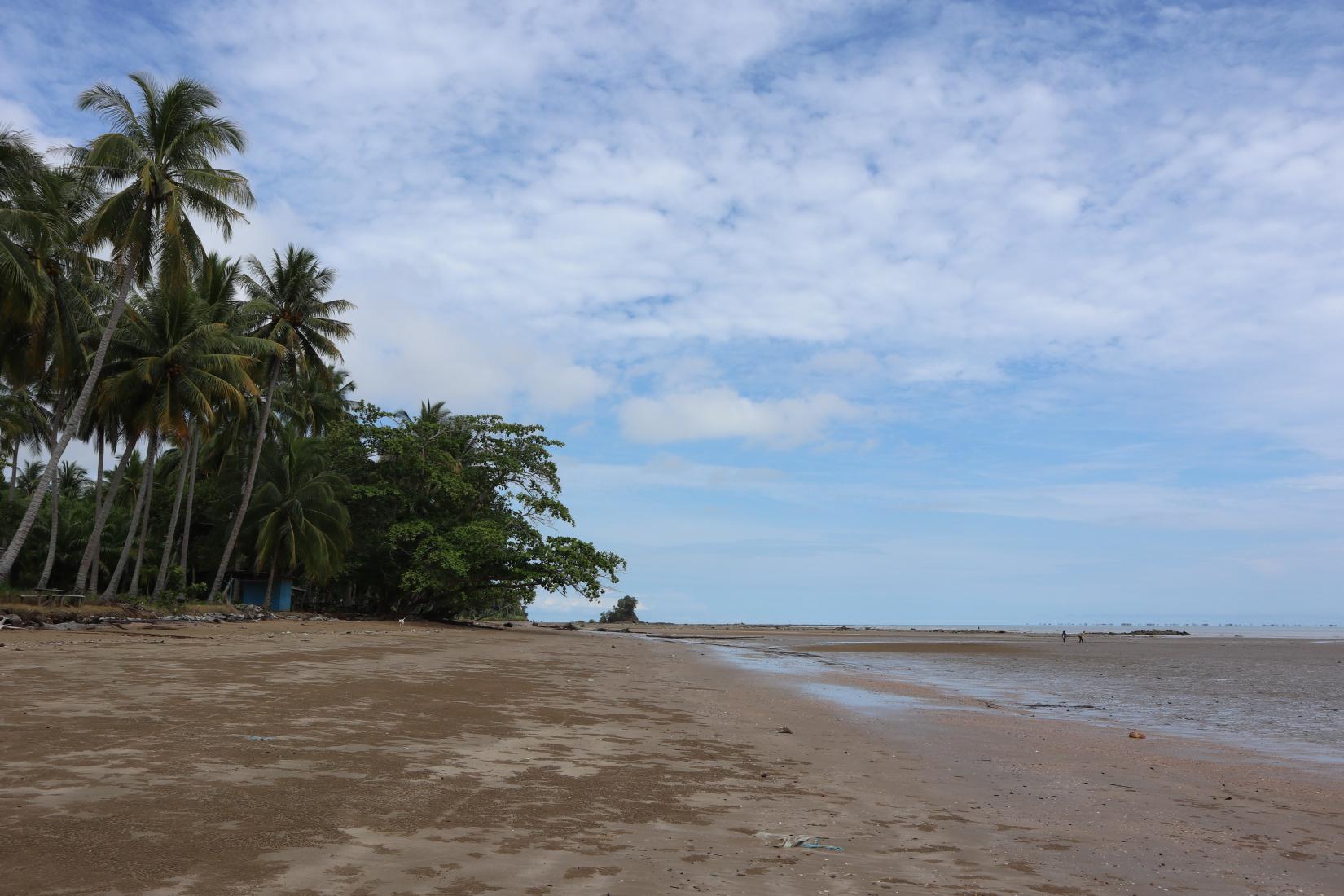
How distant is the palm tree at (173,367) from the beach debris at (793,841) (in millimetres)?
25612

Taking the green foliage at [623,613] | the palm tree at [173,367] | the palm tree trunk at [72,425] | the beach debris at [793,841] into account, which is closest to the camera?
the beach debris at [793,841]

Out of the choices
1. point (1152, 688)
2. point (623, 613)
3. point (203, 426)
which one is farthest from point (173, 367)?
point (623, 613)

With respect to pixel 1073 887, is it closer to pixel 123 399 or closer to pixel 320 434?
pixel 123 399

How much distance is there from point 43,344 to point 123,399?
14.5 ft

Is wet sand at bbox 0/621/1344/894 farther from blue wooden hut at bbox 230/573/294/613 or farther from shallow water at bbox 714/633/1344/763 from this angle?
blue wooden hut at bbox 230/573/294/613

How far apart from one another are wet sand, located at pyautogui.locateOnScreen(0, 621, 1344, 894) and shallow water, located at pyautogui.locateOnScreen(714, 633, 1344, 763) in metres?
2.14

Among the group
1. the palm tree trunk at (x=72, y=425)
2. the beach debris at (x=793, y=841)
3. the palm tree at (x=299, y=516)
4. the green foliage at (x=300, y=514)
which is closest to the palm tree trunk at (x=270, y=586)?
the palm tree at (x=299, y=516)

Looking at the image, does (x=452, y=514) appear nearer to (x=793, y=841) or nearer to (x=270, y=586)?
(x=270, y=586)

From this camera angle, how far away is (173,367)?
26547 millimetres

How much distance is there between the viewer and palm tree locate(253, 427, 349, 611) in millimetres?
33562

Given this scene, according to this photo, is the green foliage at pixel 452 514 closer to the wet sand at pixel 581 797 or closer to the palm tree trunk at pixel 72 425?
the palm tree trunk at pixel 72 425

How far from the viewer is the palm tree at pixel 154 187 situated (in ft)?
74.2

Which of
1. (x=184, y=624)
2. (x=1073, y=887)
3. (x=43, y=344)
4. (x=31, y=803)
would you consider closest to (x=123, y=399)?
(x=43, y=344)

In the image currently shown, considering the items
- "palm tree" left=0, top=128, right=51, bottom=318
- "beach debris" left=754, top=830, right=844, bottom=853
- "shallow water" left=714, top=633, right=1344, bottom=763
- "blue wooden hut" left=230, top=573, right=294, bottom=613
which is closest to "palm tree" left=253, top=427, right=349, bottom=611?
"blue wooden hut" left=230, top=573, right=294, bottom=613
